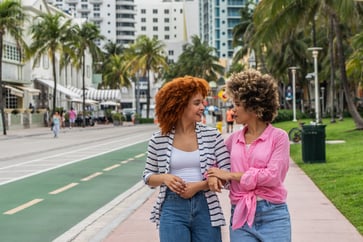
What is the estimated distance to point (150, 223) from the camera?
938 cm

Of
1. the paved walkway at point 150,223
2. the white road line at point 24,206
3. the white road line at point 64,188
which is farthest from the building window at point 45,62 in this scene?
the paved walkway at point 150,223

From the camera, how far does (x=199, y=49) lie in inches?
4085

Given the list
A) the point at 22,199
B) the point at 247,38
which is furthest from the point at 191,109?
the point at 247,38

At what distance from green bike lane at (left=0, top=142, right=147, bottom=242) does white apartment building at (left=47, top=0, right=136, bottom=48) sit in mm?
151248

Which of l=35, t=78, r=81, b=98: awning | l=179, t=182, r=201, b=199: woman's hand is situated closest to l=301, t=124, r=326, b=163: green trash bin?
l=179, t=182, r=201, b=199: woman's hand

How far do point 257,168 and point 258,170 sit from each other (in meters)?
0.04

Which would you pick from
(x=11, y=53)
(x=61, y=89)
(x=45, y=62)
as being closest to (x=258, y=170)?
(x=11, y=53)

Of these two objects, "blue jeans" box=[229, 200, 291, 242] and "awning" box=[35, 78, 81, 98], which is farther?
"awning" box=[35, 78, 81, 98]

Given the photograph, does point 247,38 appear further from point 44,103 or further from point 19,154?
point 19,154

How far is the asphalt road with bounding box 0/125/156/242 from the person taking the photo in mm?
9672

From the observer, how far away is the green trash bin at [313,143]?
17.7 meters

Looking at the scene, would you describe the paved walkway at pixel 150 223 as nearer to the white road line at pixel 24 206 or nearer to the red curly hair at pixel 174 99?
the white road line at pixel 24 206

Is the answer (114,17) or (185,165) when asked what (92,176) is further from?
(114,17)

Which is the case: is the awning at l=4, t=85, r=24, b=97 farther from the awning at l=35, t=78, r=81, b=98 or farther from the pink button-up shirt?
the pink button-up shirt
